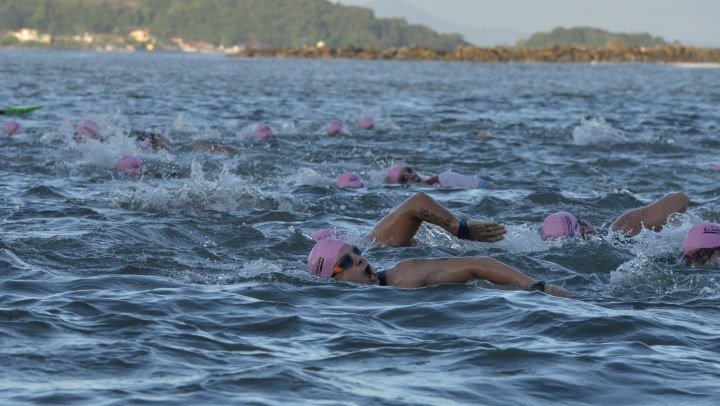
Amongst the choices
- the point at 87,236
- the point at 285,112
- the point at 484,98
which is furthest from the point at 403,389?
the point at 484,98

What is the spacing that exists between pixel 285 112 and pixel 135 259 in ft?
71.0

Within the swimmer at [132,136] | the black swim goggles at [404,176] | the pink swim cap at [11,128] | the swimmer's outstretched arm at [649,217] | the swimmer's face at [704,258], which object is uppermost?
the swimmer's outstretched arm at [649,217]

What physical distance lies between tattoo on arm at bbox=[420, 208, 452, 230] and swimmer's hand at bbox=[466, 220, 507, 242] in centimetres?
28

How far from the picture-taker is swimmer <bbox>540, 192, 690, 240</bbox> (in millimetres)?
11602

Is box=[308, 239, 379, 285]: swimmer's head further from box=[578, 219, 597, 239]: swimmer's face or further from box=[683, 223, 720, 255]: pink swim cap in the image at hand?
box=[683, 223, 720, 255]: pink swim cap

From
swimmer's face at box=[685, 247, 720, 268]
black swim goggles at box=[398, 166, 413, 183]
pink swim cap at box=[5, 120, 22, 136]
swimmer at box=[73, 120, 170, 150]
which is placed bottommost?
pink swim cap at box=[5, 120, 22, 136]

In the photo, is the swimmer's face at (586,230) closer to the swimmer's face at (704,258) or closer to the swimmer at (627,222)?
the swimmer at (627,222)

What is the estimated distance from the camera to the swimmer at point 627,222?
11602mm

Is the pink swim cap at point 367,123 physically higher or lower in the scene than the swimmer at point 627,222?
lower

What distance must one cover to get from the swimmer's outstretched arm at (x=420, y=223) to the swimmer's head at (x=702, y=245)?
6.00ft

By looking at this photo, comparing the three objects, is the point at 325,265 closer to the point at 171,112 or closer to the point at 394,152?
the point at 394,152

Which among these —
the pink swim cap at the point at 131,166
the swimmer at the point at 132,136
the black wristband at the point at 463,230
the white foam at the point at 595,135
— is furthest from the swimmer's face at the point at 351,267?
the white foam at the point at 595,135

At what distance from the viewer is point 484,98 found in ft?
135

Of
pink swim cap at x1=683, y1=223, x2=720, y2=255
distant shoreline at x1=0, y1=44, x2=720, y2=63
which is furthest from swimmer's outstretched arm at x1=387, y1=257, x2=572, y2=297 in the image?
distant shoreline at x1=0, y1=44, x2=720, y2=63
